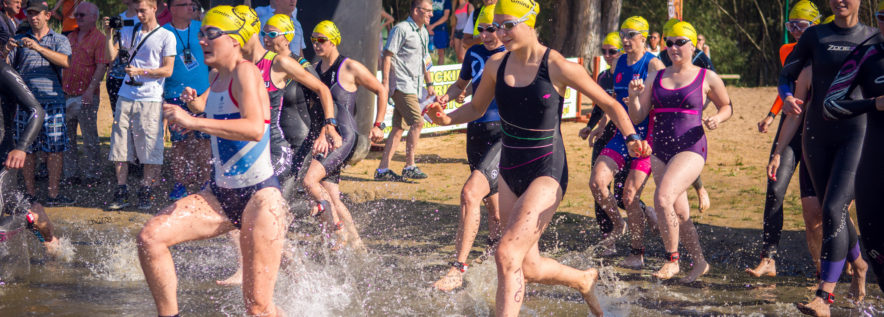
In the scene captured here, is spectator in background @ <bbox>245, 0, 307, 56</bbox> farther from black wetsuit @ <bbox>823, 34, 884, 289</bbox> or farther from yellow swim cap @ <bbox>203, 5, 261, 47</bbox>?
black wetsuit @ <bbox>823, 34, 884, 289</bbox>

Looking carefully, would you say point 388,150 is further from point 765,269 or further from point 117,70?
point 765,269

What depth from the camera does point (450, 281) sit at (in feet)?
18.7

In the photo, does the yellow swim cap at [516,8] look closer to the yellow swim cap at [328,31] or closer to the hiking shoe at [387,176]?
the yellow swim cap at [328,31]

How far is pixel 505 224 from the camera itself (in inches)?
184

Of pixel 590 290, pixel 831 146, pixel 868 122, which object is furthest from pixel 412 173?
pixel 868 122

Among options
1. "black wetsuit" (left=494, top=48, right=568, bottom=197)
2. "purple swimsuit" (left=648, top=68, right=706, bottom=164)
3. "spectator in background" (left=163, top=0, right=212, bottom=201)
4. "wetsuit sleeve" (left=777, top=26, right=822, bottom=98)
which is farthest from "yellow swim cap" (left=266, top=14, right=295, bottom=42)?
"wetsuit sleeve" (left=777, top=26, right=822, bottom=98)

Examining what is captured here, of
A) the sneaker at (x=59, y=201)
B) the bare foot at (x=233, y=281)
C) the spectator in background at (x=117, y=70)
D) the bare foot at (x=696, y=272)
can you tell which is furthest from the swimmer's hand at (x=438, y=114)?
the sneaker at (x=59, y=201)

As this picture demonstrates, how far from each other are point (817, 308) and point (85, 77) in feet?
23.7

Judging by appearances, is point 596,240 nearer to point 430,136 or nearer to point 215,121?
point 215,121

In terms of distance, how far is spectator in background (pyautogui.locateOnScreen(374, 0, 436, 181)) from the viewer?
32.9 ft

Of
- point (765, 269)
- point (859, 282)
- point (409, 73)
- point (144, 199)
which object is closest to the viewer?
point (859, 282)

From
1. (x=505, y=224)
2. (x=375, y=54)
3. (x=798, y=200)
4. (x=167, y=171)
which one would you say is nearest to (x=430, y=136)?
(x=375, y=54)

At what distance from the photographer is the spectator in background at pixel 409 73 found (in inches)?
395

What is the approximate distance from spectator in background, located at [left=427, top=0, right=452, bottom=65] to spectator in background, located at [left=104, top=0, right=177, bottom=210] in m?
8.52
